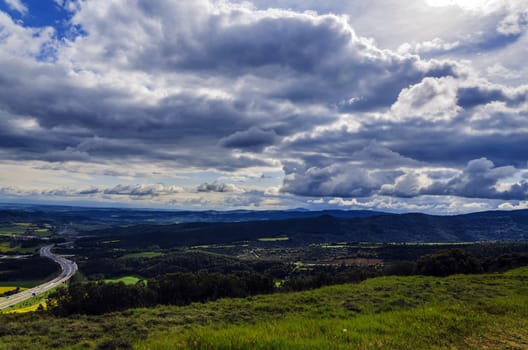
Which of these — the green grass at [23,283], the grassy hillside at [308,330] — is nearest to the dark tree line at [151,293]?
the grassy hillside at [308,330]

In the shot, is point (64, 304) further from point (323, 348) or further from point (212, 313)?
point (323, 348)

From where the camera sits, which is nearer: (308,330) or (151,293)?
(308,330)

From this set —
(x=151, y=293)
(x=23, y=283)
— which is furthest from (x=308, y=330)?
(x=23, y=283)

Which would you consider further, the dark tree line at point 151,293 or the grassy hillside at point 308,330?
the dark tree line at point 151,293

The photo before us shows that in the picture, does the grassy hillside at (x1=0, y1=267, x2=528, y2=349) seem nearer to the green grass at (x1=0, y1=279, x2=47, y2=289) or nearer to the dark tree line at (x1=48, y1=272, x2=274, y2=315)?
the dark tree line at (x1=48, y1=272, x2=274, y2=315)

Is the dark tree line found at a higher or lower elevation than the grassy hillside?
lower

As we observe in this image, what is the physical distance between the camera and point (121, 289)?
5216 cm

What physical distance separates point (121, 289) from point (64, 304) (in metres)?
8.09

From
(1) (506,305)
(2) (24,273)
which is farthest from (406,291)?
(2) (24,273)

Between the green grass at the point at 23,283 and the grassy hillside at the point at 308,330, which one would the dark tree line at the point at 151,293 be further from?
the green grass at the point at 23,283

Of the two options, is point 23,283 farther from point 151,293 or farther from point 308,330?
point 308,330

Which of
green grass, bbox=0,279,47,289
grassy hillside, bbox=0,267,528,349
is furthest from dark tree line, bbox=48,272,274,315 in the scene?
green grass, bbox=0,279,47,289

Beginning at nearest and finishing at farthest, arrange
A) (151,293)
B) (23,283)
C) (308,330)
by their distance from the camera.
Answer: (308,330) → (151,293) → (23,283)

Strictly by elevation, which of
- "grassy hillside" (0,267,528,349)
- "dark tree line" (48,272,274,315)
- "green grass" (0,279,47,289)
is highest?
"grassy hillside" (0,267,528,349)
